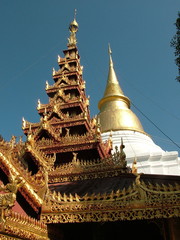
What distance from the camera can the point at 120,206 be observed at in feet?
16.3

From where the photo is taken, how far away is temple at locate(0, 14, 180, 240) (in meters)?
4.77

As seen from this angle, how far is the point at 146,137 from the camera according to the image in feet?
82.2

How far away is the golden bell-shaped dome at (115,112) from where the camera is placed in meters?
25.5

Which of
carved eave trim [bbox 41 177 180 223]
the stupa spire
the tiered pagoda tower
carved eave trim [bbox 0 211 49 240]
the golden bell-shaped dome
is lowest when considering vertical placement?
carved eave trim [bbox 0 211 49 240]

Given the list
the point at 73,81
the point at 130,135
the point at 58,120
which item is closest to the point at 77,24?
the point at 73,81

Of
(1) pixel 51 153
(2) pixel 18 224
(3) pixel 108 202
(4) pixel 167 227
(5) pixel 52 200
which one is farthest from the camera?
(1) pixel 51 153

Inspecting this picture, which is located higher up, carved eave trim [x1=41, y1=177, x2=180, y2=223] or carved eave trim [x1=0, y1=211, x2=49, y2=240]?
carved eave trim [x1=41, y1=177, x2=180, y2=223]

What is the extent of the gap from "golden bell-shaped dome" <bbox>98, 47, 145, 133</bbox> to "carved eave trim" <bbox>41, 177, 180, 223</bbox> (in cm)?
1957

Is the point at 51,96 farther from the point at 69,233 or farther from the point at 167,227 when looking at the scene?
the point at 167,227

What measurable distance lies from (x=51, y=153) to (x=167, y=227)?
7.32 m

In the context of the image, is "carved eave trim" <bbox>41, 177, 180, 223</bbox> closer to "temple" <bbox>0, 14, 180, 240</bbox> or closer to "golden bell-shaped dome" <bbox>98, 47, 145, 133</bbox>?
"temple" <bbox>0, 14, 180, 240</bbox>

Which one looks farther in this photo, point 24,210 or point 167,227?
point 167,227

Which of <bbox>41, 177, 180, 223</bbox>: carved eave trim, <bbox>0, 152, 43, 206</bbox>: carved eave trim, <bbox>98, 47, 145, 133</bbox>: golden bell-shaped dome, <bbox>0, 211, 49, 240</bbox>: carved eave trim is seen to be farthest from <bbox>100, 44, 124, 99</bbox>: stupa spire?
<bbox>0, 211, 49, 240</bbox>: carved eave trim

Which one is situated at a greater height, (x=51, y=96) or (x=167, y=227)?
(x=51, y=96)
